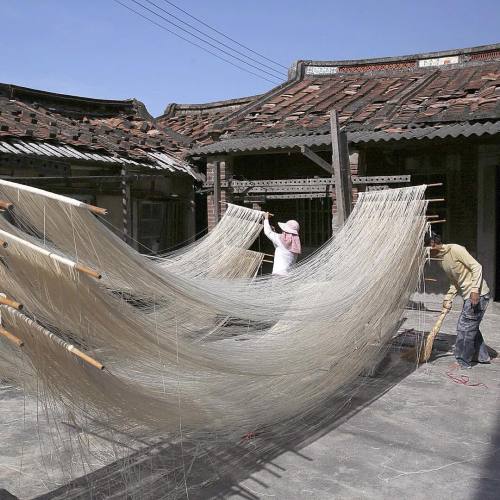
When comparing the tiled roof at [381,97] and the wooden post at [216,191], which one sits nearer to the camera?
the tiled roof at [381,97]

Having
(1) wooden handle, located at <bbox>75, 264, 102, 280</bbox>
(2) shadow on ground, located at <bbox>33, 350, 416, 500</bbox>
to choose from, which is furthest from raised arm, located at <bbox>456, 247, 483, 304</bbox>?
(1) wooden handle, located at <bbox>75, 264, 102, 280</bbox>

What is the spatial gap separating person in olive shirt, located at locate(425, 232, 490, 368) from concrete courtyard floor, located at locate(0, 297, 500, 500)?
1.41 ft

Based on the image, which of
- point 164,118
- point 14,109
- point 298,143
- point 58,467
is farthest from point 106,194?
point 58,467

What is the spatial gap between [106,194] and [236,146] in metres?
1.83

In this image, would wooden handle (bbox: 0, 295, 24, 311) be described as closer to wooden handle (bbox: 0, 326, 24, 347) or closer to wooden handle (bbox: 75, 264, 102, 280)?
wooden handle (bbox: 0, 326, 24, 347)

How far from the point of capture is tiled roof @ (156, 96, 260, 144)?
1071cm

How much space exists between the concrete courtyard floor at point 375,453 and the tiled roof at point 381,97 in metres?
3.68

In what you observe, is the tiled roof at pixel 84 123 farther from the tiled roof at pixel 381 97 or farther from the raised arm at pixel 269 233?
the raised arm at pixel 269 233

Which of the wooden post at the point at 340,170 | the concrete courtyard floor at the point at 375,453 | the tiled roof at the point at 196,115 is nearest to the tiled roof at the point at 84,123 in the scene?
Result: the tiled roof at the point at 196,115

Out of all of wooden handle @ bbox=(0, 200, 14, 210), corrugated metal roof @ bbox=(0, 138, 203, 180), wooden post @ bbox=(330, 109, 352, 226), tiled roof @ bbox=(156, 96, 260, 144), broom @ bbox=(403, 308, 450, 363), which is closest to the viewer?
wooden handle @ bbox=(0, 200, 14, 210)

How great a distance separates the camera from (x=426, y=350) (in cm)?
512

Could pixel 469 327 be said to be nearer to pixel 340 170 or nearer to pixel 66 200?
pixel 340 170

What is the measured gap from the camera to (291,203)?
9.12 m

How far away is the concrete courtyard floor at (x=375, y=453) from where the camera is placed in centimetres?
284
